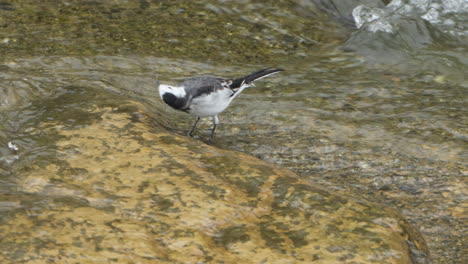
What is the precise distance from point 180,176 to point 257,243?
1054 mm

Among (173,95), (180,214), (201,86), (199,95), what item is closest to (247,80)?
(201,86)

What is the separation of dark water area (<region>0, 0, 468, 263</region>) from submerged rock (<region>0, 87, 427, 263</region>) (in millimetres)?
150

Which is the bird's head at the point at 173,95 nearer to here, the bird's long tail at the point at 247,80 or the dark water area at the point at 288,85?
the dark water area at the point at 288,85

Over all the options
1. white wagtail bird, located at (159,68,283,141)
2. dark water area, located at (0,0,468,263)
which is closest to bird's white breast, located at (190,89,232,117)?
white wagtail bird, located at (159,68,283,141)

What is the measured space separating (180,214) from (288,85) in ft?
15.7

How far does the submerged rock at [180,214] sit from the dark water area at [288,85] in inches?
5.9

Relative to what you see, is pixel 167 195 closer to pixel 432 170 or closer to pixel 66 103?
pixel 66 103

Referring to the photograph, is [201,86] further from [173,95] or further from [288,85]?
[288,85]

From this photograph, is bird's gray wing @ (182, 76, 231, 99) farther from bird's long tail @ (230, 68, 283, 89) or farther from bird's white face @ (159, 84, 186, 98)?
bird's long tail @ (230, 68, 283, 89)

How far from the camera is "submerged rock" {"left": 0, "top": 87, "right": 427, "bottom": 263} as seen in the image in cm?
375

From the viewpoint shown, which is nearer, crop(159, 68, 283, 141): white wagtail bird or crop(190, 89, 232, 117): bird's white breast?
crop(159, 68, 283, 141): white wagtail bird

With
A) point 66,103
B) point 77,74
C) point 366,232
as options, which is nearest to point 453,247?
point 366,232

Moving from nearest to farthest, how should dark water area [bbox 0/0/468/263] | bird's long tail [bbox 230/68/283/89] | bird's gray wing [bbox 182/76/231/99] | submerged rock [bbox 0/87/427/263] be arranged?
submerged rock [bbox 0/87/427/263] → dark water area [bbox 0/0/468/263] → bird's gray wing [bbox 182/76/231/99] → bird's long tail [bbox 230/68/283/89]

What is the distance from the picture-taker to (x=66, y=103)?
6352 mm
